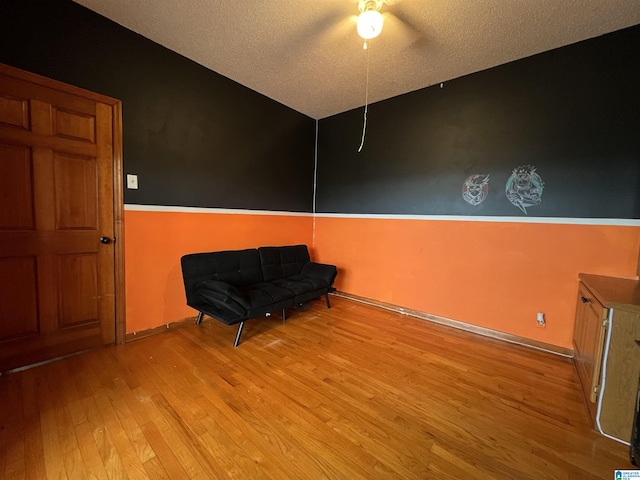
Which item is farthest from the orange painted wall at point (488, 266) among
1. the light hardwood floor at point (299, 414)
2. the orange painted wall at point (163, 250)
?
the orange painted wall at point (163, 250)

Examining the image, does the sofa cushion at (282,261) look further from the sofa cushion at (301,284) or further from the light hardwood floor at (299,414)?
the light hardwood floor at (299,414)

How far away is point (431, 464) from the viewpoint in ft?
4.16

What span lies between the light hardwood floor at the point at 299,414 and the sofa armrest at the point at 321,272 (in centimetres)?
96

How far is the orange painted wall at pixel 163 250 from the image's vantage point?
2.40m

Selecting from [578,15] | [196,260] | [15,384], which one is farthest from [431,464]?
[578,15]

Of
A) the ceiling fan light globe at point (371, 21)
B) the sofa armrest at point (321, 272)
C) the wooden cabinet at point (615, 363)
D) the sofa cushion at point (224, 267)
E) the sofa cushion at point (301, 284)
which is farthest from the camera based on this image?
the sofa armrest at point (321, 272)

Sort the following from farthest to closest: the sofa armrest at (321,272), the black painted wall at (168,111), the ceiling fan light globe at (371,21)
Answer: the sofa armrest at (321,272)
the black painted wall at (168,111)
the ceiling fan light globe at (371,21)

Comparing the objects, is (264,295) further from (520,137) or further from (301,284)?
(520,137)

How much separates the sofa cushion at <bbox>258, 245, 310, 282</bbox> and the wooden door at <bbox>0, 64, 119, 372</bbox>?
147 cm

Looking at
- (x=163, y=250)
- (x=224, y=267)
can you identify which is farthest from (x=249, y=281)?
(x=163, y=250)

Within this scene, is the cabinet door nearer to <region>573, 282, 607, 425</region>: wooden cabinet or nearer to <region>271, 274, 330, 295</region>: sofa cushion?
<region>573, 282, 607, 425</region>: wooden cabinet

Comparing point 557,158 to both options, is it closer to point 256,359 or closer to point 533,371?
point 533,371

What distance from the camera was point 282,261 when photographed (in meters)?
3.39

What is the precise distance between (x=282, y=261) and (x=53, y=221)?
215 centimetres
